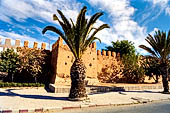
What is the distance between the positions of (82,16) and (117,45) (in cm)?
2040

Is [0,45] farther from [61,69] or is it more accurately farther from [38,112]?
[38,112]

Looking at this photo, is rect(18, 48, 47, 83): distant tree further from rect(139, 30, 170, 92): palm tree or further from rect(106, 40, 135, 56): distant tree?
rect(106, 40, 135, 56): distant tree

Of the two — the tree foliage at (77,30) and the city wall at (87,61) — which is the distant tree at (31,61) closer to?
the city wall at (87,61)

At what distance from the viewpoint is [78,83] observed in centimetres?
Answer: 823

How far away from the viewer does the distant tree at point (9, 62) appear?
13.5 meters

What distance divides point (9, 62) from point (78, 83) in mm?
9867

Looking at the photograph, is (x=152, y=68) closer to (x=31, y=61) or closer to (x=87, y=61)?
(x=87, y=61)

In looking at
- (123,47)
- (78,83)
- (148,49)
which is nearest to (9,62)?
(78,83)

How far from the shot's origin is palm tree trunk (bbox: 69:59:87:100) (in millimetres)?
8052

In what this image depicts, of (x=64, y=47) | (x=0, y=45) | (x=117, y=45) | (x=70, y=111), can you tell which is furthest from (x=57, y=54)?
(x=117, y=45)

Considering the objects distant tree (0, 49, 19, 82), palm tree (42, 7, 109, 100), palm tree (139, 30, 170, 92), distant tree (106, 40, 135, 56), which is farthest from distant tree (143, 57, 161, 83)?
distant tree (0, 49, 19, 82)

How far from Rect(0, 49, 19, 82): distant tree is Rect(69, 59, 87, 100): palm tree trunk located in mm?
9135

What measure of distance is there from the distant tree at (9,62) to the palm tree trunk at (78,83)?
360 inches

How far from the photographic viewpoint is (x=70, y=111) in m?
5.98
